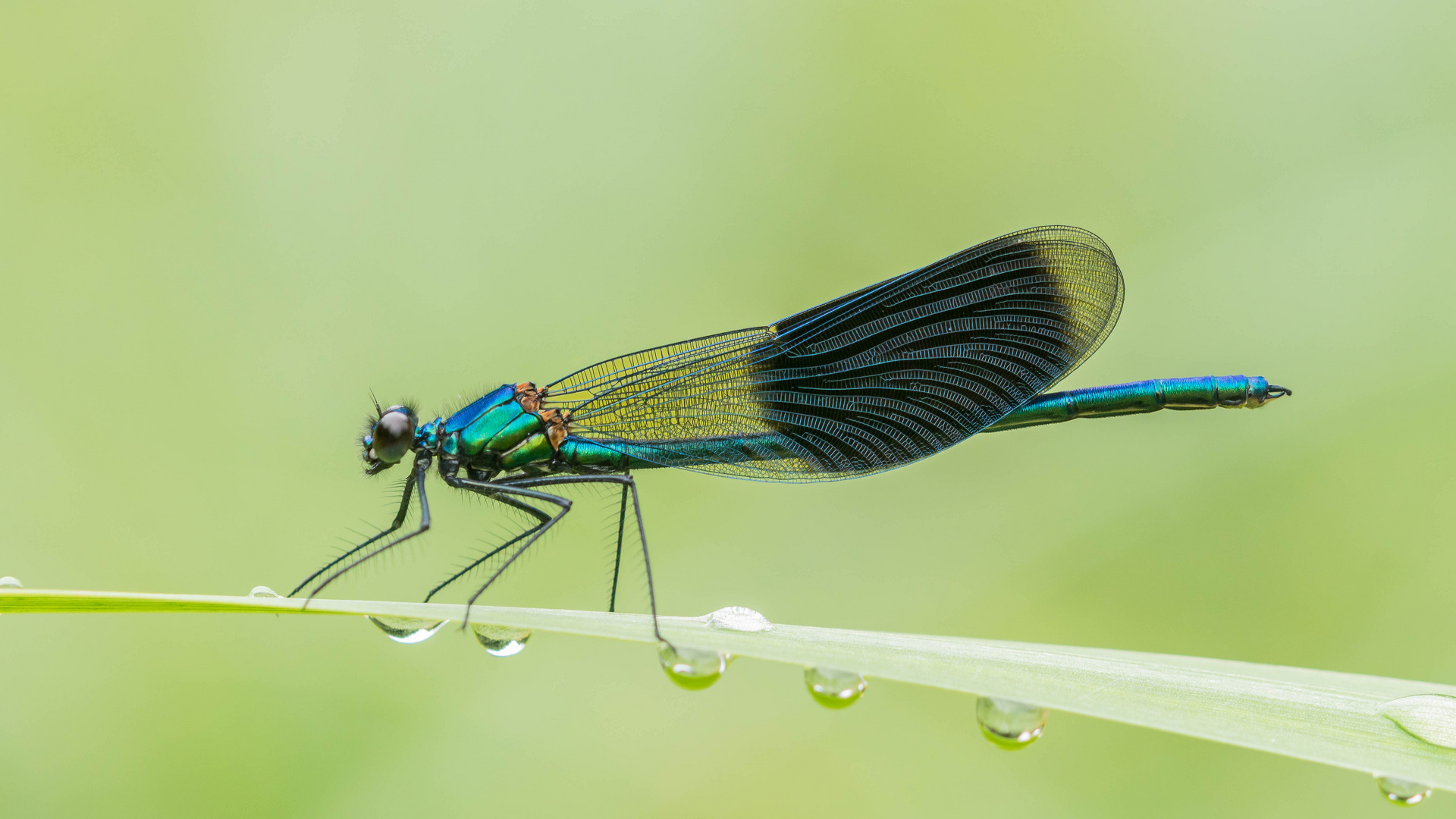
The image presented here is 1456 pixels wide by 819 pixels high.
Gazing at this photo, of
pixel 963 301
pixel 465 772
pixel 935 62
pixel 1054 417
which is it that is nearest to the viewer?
pixel 465 772

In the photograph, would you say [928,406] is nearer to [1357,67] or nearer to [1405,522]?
[1405,522]

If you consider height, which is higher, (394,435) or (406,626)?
(394,435)

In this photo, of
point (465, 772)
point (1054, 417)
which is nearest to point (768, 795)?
point (465, 772)

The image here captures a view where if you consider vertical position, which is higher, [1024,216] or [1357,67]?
[1357,67]

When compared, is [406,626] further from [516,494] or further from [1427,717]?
[1427,717]

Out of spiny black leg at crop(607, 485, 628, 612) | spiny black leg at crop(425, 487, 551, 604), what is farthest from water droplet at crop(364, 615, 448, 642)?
spiny black leg at crop(607, 485, 628, 612)

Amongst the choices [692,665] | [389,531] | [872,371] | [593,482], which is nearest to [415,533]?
[389,531]

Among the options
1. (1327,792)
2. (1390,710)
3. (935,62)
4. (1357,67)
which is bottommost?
(1327,792)
